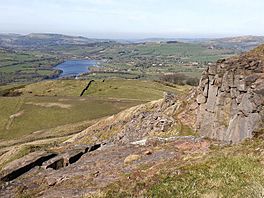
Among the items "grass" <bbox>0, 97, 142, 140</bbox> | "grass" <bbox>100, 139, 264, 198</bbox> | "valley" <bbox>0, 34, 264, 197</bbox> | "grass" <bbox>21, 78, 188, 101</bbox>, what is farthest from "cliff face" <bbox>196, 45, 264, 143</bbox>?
"grass" <bbox>21, 78, 188, 101</bbox>

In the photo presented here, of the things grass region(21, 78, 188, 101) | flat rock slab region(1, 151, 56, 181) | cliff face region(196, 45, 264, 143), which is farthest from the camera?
grass region(21, 78, 188, 101)

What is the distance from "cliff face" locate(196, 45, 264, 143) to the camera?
28125 millimetres

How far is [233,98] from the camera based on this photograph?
3173 centimetres

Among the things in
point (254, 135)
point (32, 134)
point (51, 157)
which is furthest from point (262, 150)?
point (32, 134)

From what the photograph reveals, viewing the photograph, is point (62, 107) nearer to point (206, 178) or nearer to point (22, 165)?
point (22, 165)

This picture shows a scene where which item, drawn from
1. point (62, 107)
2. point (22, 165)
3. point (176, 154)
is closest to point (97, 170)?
point (176, 154)

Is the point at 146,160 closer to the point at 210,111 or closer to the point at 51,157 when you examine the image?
the point at 51,157

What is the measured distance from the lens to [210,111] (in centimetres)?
3497

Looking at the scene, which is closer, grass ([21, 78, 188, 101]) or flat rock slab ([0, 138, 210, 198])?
flat rock slab ([0, 138, 210, 198])

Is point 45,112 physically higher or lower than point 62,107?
lower

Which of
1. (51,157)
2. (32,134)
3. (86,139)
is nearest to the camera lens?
(51,157)

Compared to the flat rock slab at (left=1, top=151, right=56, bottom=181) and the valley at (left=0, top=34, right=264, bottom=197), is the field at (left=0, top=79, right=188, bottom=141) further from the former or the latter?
the flat rock slab at (left=1, top=151, right=56, bottom=181)

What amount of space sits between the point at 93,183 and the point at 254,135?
10818 millimetres

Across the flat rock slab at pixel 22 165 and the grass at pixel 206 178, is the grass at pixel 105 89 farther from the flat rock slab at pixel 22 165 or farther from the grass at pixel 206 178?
the grass at pixel 206 178
